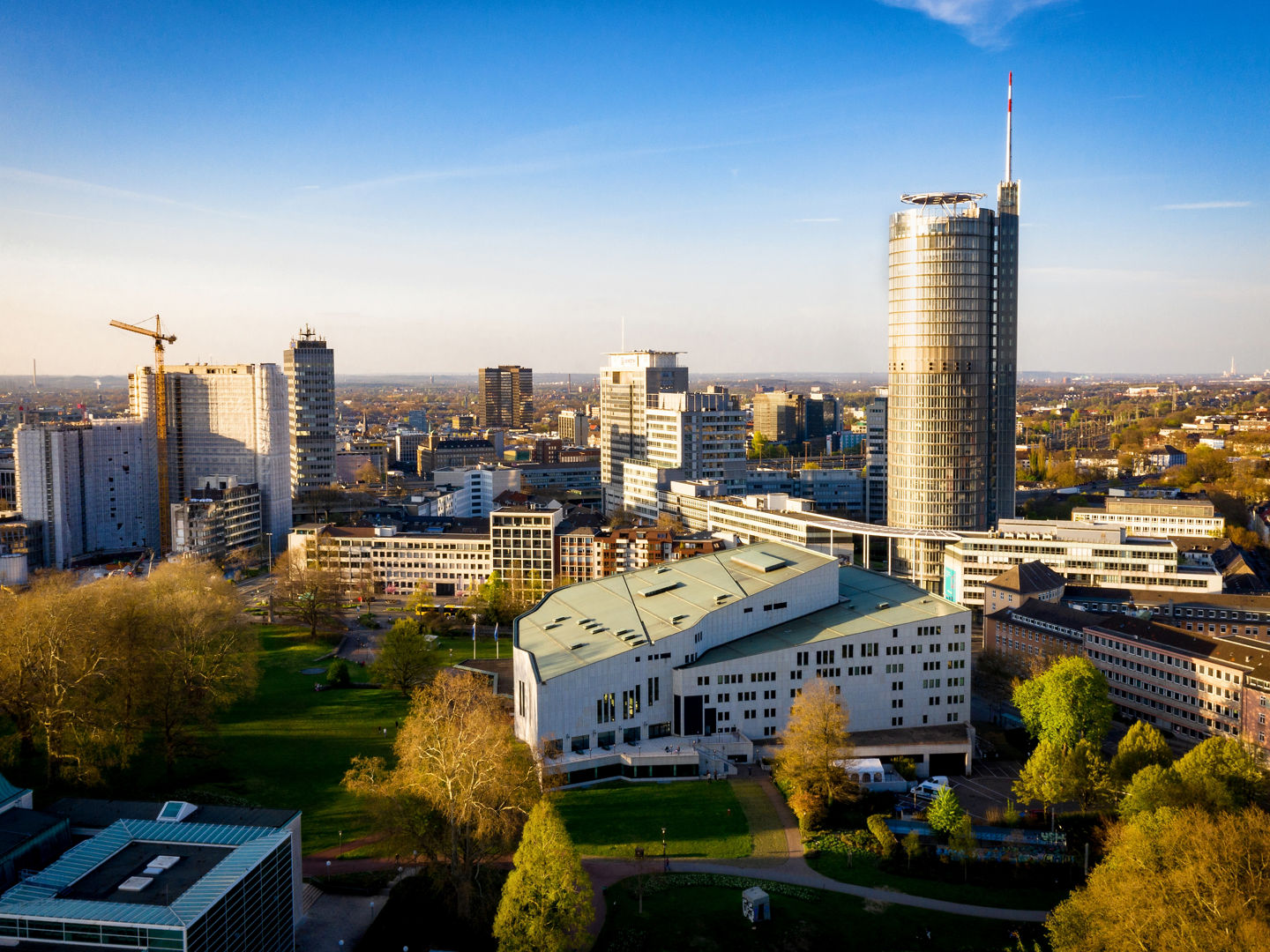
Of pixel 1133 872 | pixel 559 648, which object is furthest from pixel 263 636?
pixel 1133 872

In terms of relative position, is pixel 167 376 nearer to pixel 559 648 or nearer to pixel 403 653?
pixel 403 653

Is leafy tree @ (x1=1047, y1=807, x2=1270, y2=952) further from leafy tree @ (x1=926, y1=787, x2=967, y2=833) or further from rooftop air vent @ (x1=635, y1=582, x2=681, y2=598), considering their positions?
rooftop air vent @ (x1=635, y1=582, x2=681, y2=598)

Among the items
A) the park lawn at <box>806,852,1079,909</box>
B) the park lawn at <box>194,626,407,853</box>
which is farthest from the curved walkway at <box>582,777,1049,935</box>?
the park lawn at <box>194,626,407,853</box>

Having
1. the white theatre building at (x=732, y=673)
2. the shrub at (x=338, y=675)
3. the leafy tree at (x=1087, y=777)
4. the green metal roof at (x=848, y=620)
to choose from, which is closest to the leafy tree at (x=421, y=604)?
the shrub at (x=338, y=675)

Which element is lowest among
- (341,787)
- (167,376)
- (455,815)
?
(341,787)

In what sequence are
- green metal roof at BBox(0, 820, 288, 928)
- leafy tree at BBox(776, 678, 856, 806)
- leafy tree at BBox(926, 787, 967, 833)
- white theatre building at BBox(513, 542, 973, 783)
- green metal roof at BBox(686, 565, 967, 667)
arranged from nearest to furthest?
green metal roof at BBox(0, 820, 288, 928)
leafy tree at BBox(926, 787, 967, 833)
leafy tree at BBox(776, 678, 856, 806)
white theatre building at BBox(513, 542, 973, 783)
green metal roof at BBox(686, 565, 967, 667)

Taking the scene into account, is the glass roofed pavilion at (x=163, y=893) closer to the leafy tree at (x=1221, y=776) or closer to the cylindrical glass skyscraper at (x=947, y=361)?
the leafy tree at (x=1221, y=776)

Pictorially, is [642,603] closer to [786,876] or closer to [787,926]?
[786,876]
